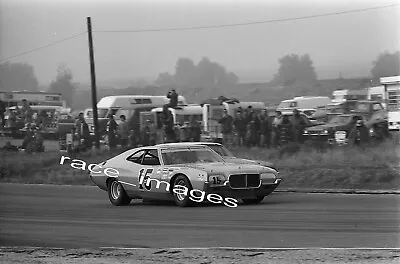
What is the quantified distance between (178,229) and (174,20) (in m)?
2.16

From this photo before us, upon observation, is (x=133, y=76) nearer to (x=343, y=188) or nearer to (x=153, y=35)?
(x=153, y=35)

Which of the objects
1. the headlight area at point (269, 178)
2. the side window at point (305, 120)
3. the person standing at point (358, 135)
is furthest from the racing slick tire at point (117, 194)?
the person standing at point (358, 135)

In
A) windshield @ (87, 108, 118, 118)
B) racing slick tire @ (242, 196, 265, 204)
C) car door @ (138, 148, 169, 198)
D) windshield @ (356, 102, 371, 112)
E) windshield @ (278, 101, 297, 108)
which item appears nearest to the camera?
racing slick tire @ (242, 196, 265, 204)

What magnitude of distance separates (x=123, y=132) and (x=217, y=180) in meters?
1.55

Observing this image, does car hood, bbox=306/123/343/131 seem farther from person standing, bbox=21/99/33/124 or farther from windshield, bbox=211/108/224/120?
person standing, bbox=21/99/33/124

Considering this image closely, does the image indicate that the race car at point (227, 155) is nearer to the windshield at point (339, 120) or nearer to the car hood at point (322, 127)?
the car hood at point (322, 127)

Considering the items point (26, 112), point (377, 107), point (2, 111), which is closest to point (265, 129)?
point (377, 107)

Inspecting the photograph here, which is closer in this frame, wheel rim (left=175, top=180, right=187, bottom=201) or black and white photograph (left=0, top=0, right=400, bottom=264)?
black and white photograph (left=0, top=0, right=400, bottom=264)

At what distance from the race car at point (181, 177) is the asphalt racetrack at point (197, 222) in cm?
14

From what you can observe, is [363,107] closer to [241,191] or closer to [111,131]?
[241,191]

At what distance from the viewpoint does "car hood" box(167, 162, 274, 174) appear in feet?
33.7

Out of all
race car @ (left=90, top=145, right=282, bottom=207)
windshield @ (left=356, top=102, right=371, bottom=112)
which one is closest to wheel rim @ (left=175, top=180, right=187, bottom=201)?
race car @ (left=90, top=145, right=282, bottom=207)

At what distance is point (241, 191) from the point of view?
1020 cm

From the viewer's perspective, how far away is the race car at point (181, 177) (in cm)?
1021
